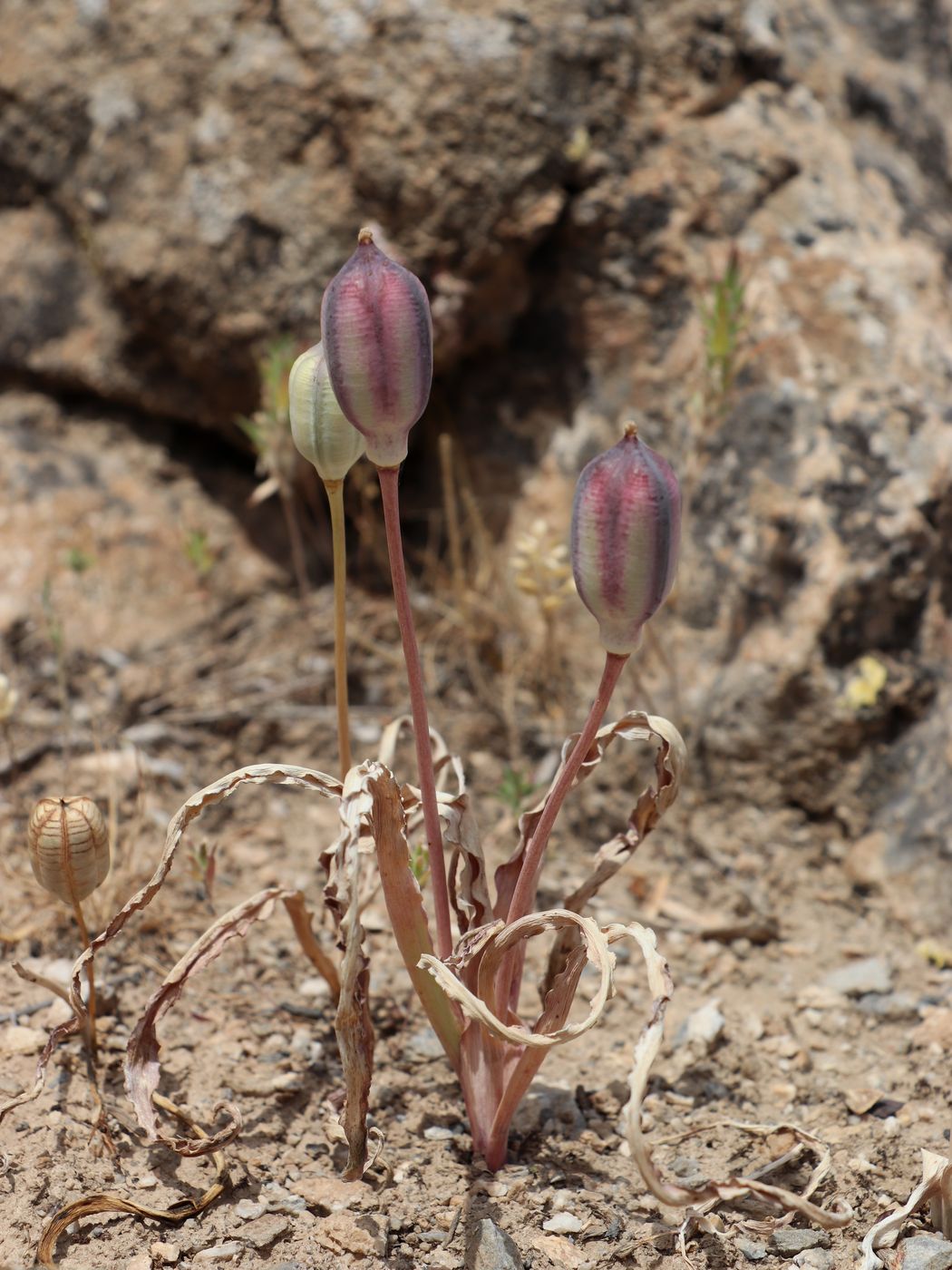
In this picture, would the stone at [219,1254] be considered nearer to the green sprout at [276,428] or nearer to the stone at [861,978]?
the stone at [861,978]

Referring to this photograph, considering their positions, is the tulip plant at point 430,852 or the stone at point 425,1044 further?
the stone at point 425,1044

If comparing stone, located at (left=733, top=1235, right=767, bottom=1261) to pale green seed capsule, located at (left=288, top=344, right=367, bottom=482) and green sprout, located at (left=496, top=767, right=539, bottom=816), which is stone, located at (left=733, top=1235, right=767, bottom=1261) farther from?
pale green seed capsule, located at (left=288, top=344, right=367, bottom=482)

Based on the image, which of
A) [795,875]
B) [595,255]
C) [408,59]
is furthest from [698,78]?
[795,875]

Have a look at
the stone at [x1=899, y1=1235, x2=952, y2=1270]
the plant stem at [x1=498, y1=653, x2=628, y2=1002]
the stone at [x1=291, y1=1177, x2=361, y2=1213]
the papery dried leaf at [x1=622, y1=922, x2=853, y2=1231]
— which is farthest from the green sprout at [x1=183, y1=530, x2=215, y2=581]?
the stone at [x1=899, y1=1235, x2=952, y2=1270]

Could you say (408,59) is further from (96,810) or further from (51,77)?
(96,810)

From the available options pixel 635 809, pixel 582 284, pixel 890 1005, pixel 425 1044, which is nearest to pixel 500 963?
pixel 635 809

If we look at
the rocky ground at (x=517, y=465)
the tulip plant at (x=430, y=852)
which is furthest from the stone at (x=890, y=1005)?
the tulip plant at (x=430, y=852)
